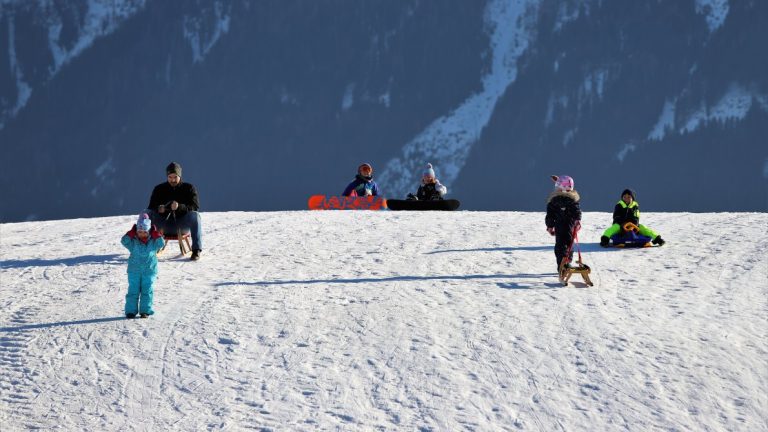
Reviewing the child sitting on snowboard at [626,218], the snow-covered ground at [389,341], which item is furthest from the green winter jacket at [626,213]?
the snow-covered ground at [389,341]

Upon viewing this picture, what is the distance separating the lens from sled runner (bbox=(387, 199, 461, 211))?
18.8m

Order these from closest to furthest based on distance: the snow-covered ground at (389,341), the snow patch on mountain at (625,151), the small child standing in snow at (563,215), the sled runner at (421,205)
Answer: the snow-covered ground at (389,341) < the small child standing in snow at (563,215) < the sled runner at (421,205) < the snow patch on mountain at (625,151)

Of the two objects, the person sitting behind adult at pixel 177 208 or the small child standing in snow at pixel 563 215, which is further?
the person sitting behind adult at pixel 177 208

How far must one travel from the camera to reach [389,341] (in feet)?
29.0

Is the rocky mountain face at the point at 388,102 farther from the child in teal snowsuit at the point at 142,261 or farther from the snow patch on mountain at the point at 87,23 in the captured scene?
the child in teal snowsuit at the point at 142,261

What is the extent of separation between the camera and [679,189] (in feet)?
384

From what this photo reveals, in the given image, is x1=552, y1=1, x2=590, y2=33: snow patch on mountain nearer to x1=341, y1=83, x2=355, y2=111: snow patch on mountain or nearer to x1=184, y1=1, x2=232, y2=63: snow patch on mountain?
x1=341, y1=83, x2=355, y2=111: snow patch on mountain

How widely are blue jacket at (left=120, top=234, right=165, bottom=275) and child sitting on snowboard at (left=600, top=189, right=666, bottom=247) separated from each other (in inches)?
253

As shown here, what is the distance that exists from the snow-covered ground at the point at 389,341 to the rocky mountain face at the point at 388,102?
4182 inches

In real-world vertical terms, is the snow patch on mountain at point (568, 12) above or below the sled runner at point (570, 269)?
above

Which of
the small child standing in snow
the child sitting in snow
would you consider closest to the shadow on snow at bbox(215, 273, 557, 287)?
the small child standing in snow

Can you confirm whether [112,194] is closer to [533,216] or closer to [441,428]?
[533,216]

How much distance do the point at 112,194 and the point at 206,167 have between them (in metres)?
14.0

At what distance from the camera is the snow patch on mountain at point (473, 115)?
13962 cm
